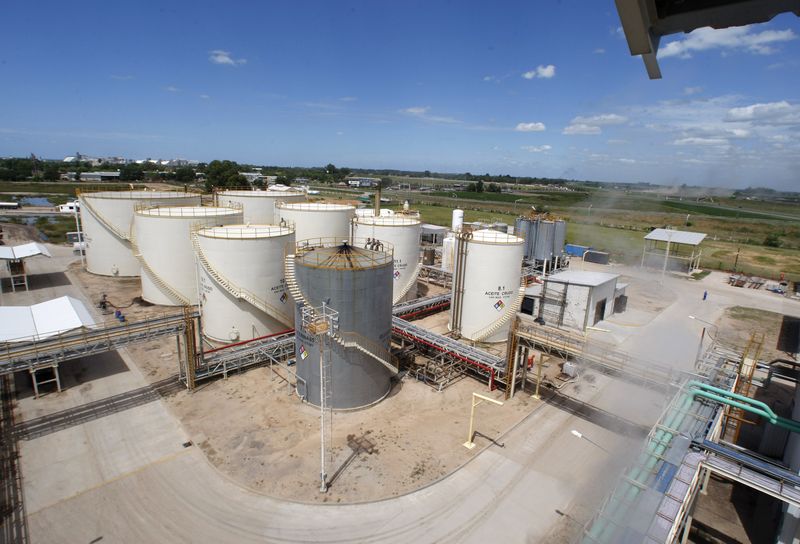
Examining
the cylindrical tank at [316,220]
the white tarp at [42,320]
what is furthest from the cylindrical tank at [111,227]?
the white tarp at [42,320]

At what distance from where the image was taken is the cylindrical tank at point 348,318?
1706 centimetres

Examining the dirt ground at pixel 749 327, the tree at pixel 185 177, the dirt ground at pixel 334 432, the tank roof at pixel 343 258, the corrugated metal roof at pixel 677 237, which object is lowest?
the dirt ground at pixel 334 432

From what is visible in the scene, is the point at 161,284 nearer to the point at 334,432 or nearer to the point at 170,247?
the point at 170,247

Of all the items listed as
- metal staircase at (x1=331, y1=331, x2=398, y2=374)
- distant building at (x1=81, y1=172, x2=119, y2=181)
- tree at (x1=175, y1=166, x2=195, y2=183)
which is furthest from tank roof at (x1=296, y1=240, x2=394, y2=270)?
distant building at (x1=81, y1=172, x2=119, y2=181)

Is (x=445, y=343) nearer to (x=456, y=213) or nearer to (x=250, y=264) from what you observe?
(x=250, y=264)

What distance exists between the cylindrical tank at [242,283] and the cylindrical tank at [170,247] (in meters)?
4.94

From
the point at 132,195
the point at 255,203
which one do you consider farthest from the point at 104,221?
the point at 255,203

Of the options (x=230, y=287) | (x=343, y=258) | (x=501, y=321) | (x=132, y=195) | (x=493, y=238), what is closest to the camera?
(x=343, y=258)

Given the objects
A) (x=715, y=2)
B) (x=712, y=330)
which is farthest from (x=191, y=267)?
(x=712, y=330)

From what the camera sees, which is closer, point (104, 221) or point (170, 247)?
point (170, 247)

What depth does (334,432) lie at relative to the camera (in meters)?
16.8

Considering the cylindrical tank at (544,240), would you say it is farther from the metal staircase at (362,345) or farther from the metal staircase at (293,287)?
A: the metal staircase at (293,287)

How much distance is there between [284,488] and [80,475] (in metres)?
6.98

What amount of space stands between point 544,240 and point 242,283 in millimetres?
28690
